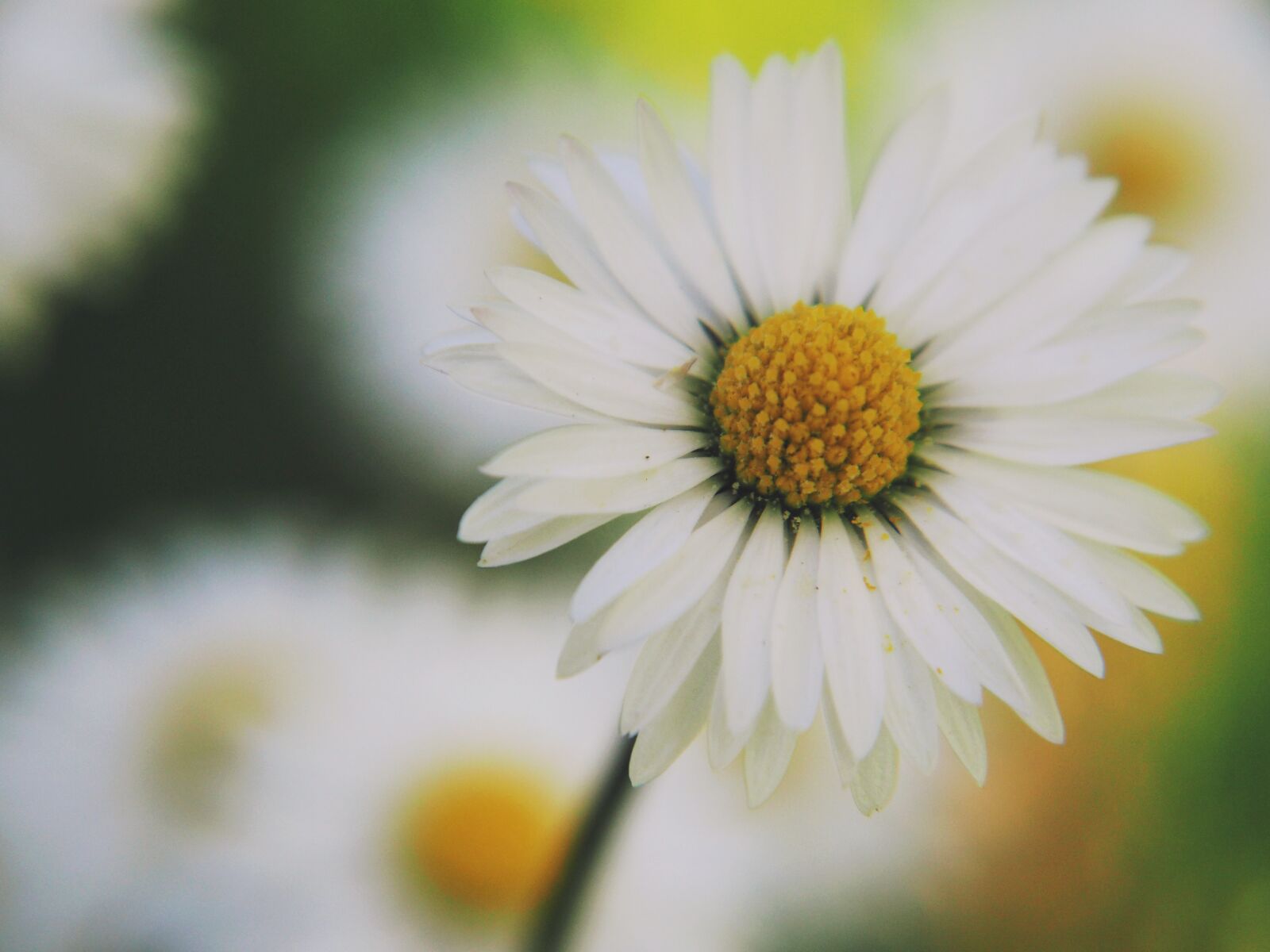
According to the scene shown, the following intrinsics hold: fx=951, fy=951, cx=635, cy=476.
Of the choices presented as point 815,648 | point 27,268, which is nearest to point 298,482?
point 27,268

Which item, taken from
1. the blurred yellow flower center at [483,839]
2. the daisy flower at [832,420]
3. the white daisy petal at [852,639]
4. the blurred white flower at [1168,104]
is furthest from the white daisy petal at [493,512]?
the blurred white flower at [1168,104]

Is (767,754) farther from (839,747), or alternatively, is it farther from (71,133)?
(71,133)

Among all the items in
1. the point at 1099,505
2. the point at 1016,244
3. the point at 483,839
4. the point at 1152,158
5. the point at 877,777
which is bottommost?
the point at 483,839

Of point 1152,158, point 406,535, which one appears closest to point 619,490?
point 406,535

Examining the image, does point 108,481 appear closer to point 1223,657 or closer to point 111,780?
point 111,780

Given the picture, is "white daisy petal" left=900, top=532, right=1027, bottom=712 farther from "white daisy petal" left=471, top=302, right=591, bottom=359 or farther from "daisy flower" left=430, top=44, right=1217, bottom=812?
"white daisy petal" left=471, top=302, right=591, bottom=359

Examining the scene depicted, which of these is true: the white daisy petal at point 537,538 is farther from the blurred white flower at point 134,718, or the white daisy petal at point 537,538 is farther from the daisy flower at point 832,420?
the blurred white flower at point 134,718

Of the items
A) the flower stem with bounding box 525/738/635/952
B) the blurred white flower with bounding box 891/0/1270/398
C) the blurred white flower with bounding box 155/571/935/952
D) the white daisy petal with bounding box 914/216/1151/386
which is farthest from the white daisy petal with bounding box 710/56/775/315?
the blurred white flower with bounding box 891/0/1270/398
